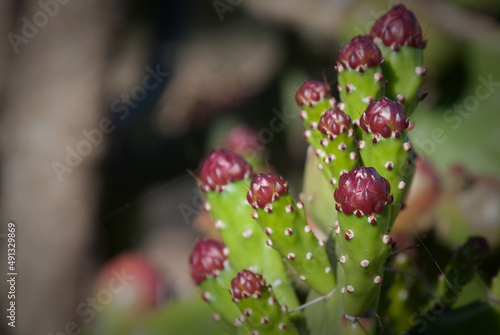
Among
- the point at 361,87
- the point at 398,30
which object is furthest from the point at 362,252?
the point at 398,30

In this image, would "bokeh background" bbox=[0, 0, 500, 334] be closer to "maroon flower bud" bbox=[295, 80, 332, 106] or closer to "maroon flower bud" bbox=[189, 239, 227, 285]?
"maroon flower bud" bbox=[189, 239, 227, 285]

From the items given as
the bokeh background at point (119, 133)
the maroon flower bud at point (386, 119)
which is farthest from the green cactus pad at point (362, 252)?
the bokeh background at point (119, 133)

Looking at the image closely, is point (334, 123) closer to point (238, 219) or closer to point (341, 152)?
point (341, 152)

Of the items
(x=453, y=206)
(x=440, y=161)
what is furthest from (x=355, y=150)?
(x=440, y=161)

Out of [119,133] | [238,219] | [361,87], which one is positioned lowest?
[119,133]

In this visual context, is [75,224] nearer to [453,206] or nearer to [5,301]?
[5,301]

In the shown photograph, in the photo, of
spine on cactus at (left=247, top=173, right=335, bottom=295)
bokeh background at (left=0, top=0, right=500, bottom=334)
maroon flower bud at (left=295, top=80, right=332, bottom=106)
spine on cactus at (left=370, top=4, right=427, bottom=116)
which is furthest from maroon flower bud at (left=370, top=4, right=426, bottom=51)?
bokeh background at (left=0, top=0, right=500, bottom=334)

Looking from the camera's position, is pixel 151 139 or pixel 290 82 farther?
pixel 151 139
